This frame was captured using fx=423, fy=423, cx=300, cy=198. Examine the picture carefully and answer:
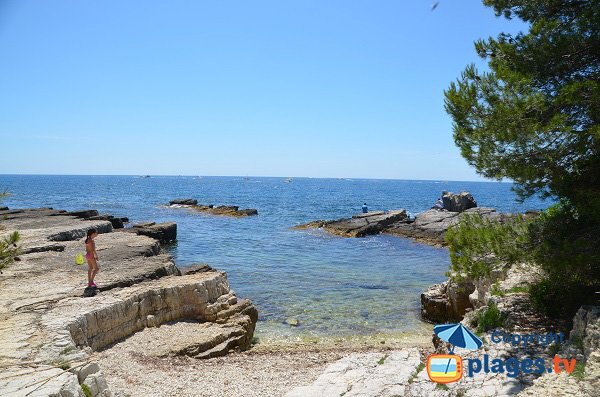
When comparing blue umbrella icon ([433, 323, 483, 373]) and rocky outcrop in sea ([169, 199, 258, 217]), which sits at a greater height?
blue umbrella icon ([433, 323, 483, 373])

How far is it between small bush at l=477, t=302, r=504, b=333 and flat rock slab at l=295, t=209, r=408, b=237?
2910 cm

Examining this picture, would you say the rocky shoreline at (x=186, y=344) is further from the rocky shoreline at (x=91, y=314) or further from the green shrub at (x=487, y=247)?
the green shrub at (x=487, y=247)

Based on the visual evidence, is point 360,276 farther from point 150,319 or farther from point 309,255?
point 150,319

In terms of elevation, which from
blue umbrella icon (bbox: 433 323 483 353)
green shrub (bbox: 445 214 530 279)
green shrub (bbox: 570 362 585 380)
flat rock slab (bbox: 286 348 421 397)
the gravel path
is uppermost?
green shrub (bbox: 445 214 530 279)

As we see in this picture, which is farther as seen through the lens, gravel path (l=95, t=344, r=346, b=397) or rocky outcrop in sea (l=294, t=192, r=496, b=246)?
rocky outcrop in sea (l=294, t=192, r=496, b=246)

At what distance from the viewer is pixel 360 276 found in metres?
22.4

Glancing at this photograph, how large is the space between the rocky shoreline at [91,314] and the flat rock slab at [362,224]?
77.9 ft

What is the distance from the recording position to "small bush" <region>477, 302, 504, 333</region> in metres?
8.57

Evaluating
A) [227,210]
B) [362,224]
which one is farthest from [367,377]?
[227,210]

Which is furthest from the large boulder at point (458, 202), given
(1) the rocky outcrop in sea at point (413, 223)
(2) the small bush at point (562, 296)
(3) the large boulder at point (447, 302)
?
(2) the small bush at point (562, 296)

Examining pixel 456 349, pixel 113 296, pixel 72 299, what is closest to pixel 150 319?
pixel 113 296

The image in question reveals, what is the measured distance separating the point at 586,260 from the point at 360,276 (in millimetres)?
15938

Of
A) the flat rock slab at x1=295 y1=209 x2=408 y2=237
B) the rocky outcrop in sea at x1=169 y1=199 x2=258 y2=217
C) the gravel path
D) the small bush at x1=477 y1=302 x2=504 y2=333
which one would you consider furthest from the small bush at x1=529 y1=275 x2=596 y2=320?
the rocky outcrop in sea at x1=169 y1=199 x2=258 y2=217

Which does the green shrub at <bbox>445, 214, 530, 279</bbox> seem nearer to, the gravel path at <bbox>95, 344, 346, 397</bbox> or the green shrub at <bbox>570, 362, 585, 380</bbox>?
the green shrub at <bbox>570, 362, 585, 380</bbox>
